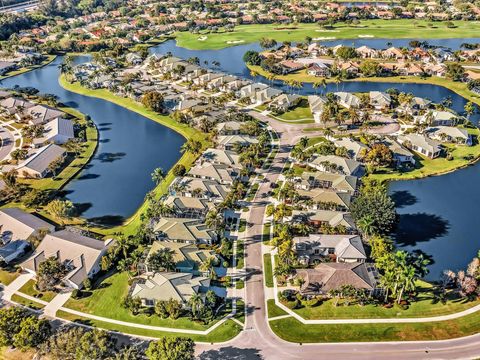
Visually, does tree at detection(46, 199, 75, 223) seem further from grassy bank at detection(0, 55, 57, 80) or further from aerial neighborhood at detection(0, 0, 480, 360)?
grassy bank at detection(0, 55, 57, 80)

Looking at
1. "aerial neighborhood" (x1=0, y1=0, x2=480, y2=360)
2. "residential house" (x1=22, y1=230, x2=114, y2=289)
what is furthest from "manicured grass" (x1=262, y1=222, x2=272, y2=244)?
"residential house" (x1=22, y1=230, x2=114, y2=289)

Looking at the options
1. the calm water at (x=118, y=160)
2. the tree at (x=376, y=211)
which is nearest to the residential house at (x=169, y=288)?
the calm water at (x=118, y=160)

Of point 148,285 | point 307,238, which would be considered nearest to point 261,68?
point 307,238

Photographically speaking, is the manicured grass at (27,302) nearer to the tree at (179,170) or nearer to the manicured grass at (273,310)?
the manicured grass at (273,310)

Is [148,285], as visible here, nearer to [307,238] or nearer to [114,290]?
[114,290]

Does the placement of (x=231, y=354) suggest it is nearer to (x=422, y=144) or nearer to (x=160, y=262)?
(x=160, y=262)

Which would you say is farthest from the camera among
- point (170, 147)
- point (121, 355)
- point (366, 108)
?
point (366, 108)

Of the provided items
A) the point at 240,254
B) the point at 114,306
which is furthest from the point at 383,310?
the point at 114,306
